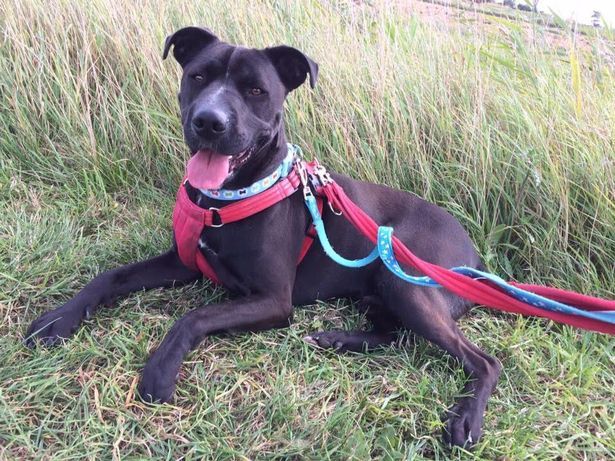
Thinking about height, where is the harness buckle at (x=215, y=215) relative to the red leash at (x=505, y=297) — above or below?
above

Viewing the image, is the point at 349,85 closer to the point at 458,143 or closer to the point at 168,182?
the point at 458,143

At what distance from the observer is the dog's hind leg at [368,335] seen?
2467 mm

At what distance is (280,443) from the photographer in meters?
1.94

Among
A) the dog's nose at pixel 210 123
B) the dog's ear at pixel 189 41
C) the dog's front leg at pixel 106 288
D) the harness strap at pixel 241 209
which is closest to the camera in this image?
the dog's nose at pixel 210 123

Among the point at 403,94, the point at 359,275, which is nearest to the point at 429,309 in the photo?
the point at 359,275

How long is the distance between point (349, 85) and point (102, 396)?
231cm

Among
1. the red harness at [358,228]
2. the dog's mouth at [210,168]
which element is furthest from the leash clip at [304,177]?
the dog's mouth at [210,168]

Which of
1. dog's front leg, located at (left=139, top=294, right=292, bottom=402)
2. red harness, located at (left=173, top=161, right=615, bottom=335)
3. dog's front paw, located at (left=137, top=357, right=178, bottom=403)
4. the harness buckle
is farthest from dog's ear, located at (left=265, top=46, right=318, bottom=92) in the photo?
dog's front paw, located at (left=137, top=357, right=178, bottom=403)

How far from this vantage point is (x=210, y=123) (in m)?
2.15

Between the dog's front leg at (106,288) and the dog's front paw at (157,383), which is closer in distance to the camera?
the dog's front paw at (157,383)

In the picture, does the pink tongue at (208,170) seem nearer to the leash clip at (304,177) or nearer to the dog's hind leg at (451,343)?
the leash clip at (304,177)

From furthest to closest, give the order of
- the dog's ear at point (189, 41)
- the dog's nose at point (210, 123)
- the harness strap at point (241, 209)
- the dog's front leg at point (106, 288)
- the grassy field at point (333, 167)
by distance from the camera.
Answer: the dog's ear at point (189, 41), the harness strap at point (241, 209), the dog's front leg at point (106, 288), the dog's nose at point (210, 123), the grassy field at point (333, 167)

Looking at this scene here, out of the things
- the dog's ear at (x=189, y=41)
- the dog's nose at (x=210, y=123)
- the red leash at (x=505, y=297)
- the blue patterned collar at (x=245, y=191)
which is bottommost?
the red leash at (x=505, y=297)

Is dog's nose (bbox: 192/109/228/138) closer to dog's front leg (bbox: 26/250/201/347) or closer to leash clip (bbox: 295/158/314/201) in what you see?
leash clip (bbox: 295/158/314/201)
